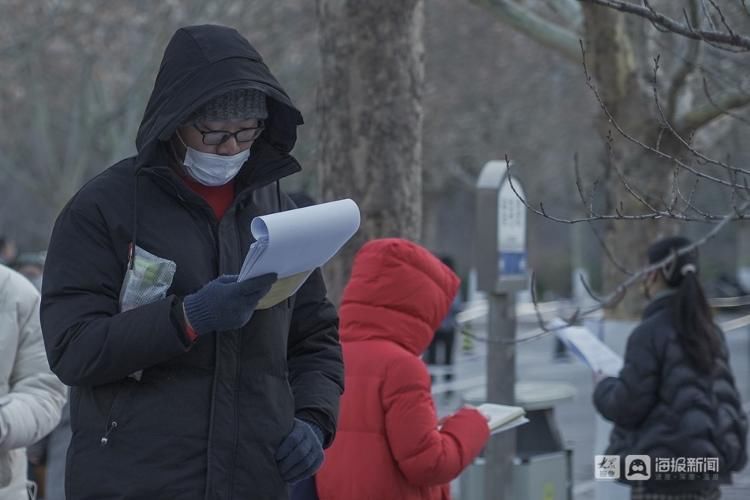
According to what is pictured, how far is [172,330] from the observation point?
2871mm

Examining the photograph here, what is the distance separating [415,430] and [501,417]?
0.58 meters

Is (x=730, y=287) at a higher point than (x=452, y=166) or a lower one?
lower

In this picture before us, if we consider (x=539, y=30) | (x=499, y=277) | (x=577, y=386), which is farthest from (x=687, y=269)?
(x=577, y=386)

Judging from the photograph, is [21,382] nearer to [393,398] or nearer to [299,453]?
[393,398]

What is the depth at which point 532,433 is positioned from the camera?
6.78m

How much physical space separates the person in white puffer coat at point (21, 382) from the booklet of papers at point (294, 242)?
1.43 metres

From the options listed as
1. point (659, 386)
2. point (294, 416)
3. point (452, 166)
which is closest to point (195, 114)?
point (294, 416)

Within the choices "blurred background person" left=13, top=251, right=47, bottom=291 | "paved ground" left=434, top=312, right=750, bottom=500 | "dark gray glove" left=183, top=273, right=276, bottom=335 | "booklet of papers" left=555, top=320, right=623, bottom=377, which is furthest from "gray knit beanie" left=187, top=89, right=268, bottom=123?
"blurred background person" left=13, top=251, right=47, bottom=291

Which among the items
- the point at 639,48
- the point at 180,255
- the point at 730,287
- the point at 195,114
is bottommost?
the point at 730,287

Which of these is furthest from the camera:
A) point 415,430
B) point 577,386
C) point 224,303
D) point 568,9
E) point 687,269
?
point 577,386

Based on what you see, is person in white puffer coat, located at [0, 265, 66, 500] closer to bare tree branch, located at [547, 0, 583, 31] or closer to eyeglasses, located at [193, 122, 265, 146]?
eyeglasses, located at [193, 122, 265, 146]

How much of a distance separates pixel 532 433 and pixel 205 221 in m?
3.98

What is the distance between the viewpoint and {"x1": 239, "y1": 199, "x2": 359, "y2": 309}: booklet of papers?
2842 mm

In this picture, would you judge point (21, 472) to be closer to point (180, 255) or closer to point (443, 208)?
point (180, 255)
